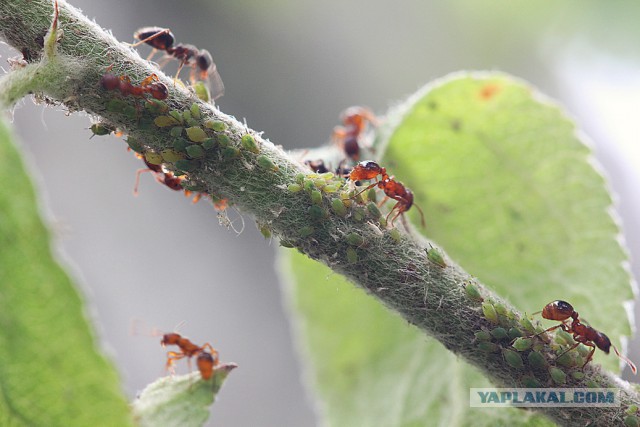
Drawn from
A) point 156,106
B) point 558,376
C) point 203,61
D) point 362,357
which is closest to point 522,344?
point 558,376

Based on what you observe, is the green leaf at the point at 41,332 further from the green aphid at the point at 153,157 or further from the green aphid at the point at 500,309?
the green aphid at the point at 500,309

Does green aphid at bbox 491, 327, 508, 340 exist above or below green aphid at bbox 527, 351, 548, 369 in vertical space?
above

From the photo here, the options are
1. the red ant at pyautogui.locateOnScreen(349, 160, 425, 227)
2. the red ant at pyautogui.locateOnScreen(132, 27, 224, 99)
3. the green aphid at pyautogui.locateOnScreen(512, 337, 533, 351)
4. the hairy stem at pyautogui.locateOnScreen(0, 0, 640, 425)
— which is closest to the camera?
the hairy stem at pyautogui.locateOnScreen(0, 0, 640, 425)

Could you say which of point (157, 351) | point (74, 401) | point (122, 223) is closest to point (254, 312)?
point (157, 351)

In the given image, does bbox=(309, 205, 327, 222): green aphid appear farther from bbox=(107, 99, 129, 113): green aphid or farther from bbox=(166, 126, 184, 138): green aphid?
bbox=(107, 99, 129, 113): green aphid

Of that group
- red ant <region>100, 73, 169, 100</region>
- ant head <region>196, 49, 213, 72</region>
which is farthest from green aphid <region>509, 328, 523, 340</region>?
ant head <region>196, 49, 213, 72</region>

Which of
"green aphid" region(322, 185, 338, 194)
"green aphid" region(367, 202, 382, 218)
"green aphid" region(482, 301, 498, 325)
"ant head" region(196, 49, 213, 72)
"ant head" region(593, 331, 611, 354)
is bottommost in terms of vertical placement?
"green aphid" region(482, 301, 498, 325)

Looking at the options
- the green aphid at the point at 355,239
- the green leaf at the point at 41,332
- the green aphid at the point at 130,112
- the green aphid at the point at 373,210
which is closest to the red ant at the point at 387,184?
the green aphid at the point at 373,210

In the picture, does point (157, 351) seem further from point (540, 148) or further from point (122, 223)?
point (540, 148)
